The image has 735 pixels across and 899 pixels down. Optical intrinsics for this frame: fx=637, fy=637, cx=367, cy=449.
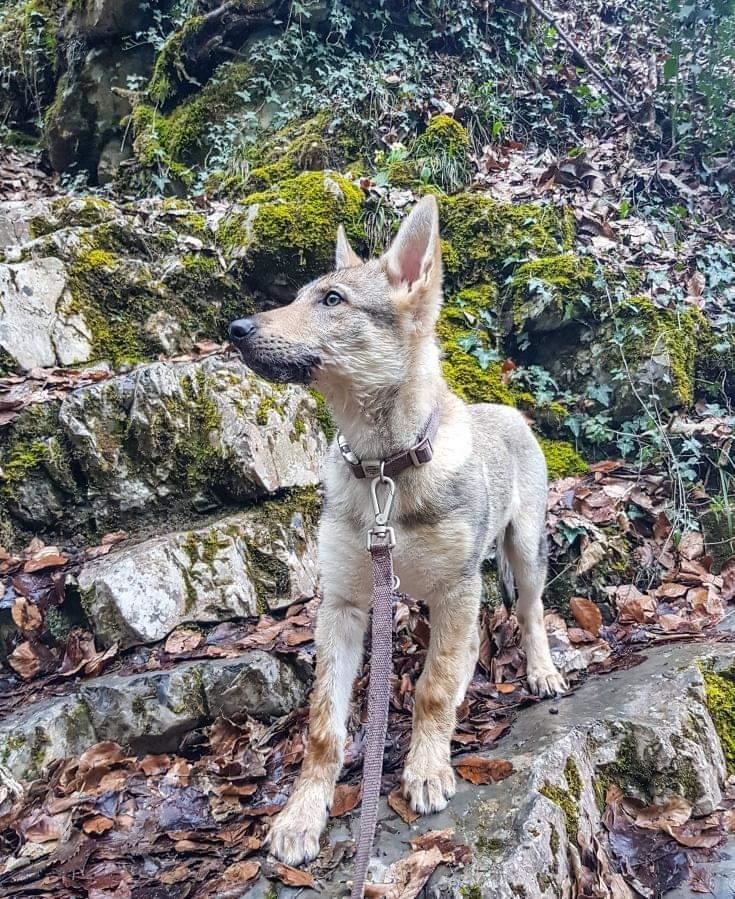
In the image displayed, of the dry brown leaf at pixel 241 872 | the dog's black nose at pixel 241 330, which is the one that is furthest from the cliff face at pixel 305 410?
the dog's black nose at pixel 241 330

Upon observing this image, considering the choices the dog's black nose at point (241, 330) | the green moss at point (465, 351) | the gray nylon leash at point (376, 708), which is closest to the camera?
the gray nylon leash at point (376, 708)

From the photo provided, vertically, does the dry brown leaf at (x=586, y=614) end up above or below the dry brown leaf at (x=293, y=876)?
below

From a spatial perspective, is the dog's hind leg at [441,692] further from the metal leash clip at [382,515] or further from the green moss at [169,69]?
the green moss at [169,69]

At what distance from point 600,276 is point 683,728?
4.31 meters

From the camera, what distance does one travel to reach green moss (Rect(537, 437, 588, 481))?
5.66 metres

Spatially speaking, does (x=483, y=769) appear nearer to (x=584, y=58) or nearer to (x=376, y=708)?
(x=376, y=708)

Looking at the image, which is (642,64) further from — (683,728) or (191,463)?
(683,728)

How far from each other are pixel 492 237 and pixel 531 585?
3859 millimetres

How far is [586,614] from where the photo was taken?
4.63 metres

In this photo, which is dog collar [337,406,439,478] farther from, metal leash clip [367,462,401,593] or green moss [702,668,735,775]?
green moss [702,668,735,775]

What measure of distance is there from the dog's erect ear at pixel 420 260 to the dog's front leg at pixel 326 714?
1342 millimetres

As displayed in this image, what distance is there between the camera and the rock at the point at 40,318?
16.7 ft

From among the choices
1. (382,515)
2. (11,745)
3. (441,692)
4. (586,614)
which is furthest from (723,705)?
(11,745)

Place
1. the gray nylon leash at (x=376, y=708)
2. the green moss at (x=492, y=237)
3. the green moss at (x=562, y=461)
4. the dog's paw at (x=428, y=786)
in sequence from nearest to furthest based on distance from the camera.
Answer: the gray nylon leash at (x=376, y=708)
the dog's paw at (x=428, y=786)
the green moss at (x=562, y=461)
the green moss at (x=492, y=237)
